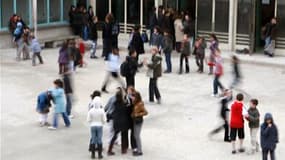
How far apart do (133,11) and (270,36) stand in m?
7.49

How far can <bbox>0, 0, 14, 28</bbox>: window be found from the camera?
29.3m

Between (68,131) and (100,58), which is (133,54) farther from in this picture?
(100,58)

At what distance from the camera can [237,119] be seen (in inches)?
595

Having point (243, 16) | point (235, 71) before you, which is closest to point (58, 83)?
point (235, 71)

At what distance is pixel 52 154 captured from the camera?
15258 mm

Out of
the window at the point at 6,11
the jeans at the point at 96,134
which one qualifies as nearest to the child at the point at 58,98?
the jeans at the point at 96,134

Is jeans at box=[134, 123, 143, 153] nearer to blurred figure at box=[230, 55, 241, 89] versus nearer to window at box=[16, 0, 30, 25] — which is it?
blurred figure at box=[230, 55, 241, 89]

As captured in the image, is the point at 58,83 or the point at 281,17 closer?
the point at 58,83

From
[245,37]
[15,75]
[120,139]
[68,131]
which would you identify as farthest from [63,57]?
[245,37]

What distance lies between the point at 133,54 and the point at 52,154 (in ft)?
17.1

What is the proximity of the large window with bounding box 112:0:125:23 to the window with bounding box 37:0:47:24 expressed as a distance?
349 cm

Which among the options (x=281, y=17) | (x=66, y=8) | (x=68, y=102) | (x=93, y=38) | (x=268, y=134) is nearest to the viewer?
(x=268, y=134)

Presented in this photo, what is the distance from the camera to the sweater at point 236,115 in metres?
15.0

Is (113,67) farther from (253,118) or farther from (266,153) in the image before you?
(266,153)
